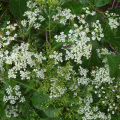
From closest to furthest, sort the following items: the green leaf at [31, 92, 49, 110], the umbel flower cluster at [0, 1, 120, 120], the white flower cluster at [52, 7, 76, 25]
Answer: the umbel flower cluster at [0, 1, 120, 120]
the white flower cluster at [52, 7, 76, 25]
the green leaf at [31, 92, 49, 110]

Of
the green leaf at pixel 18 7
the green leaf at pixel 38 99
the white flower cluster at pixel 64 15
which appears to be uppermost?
the green leaf at pixel 18 7

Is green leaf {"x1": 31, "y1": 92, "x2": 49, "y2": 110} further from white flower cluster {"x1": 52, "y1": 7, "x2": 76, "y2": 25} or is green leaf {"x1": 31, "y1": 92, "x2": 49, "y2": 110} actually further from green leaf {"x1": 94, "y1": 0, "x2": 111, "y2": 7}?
green leaf {"x1": 94, "y1": 0, "x2": 111, "y2": 7}

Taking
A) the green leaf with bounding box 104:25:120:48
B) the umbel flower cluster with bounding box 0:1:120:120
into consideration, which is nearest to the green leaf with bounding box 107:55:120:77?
the umbel flower cluster with bounding box 0:1:120:120

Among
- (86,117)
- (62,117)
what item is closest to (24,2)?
(62,117)

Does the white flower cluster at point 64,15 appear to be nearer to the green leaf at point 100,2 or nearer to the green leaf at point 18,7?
the green leaf at point 100,2

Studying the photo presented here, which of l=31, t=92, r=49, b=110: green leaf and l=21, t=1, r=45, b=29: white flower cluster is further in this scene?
l=31, t=92, r=49, b=110: green leaf

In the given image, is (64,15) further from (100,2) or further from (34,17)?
(100,2)

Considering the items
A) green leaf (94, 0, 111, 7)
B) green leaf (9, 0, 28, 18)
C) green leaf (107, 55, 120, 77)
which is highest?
green leaf (9, 0, 28, 18)

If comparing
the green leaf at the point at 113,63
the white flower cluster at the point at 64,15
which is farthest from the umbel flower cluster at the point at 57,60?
the green leaf at the point at 113,63

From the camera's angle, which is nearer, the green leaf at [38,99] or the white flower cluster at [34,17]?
the white flower cluster at [34,17]

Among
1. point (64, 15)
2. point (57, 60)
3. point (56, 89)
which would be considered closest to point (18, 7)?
point (64, 15)

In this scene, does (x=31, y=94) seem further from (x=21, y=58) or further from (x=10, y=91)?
(x=21, y=58)
